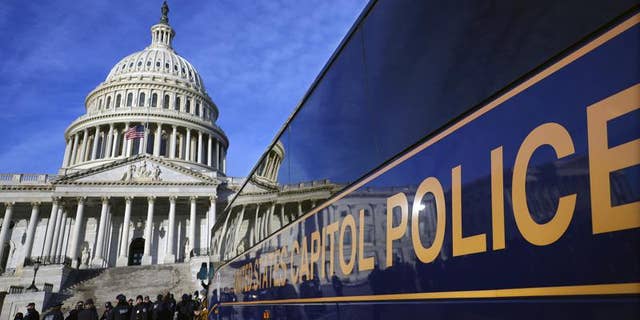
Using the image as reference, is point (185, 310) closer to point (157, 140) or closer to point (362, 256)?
point (362, 256)

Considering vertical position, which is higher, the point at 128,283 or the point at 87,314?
the point at 87,314

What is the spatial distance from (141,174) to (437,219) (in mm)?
47987

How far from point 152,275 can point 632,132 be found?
38.3m

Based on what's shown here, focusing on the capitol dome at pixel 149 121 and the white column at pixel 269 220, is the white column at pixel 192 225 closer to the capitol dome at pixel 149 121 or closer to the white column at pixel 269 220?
the capitol dome at pixel 149 121

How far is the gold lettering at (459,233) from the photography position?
2.12m

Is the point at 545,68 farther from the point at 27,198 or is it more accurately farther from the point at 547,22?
the point at 27,198

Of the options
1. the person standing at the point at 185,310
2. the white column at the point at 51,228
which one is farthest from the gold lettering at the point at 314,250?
the white column at the point at 51,228

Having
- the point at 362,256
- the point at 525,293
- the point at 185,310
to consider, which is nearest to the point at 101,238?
the point at 185,310

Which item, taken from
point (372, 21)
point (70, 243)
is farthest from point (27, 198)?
point (372, 21)

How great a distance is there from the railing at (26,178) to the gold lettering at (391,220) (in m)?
51.3

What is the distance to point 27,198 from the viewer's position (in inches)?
1795

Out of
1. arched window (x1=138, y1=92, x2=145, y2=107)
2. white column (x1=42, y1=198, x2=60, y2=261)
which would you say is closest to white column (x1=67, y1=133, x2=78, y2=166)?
arched window (x1=138, y1=92, x2=145, y2=107)

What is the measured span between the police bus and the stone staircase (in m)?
29.5

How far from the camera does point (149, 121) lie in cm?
6078
